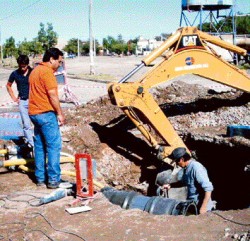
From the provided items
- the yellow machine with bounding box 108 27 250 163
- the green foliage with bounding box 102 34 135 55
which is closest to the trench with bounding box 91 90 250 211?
the yellow machine with bounding box 108 27 250 163

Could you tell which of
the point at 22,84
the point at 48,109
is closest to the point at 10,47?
the point at 22,84

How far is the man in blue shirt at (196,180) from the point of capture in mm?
5602

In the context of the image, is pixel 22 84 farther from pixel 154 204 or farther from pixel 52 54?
pixel 154 204

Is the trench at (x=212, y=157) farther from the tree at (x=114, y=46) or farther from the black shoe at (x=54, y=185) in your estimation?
the tree at (x=114, y=46)

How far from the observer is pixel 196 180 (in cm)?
574

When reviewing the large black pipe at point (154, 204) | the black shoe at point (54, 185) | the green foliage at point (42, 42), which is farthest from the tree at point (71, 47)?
the large black pipe at point (154, 204)

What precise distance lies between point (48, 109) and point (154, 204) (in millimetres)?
2094

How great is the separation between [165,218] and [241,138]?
172 inches

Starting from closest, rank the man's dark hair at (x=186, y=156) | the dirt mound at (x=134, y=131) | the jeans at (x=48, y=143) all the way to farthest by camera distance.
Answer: the man's dark hair at (x=186, y=156) → the jeans at (x=48, y=143) → the dirt mound at (x=134, y=131)

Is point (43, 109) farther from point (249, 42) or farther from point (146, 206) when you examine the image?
point (249, 42)

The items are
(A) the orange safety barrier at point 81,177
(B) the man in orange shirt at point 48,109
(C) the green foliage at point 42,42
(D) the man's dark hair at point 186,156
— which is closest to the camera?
(A) the orange safety barrier at point 81,177

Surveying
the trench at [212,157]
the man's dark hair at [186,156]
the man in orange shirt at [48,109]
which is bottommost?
the trench at [212,157]

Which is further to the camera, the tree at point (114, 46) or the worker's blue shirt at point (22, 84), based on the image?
the tree at point (114, 46)

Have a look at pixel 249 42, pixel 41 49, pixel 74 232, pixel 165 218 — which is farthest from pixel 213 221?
pixel 41 49
